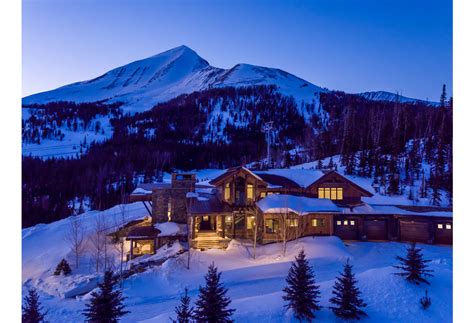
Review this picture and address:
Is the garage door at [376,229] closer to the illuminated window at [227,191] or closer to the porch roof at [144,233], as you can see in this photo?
the illuminated window at [227,191]

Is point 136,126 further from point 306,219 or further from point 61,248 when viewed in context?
point 306,219

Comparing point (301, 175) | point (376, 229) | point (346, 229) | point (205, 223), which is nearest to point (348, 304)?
point (346, 229)

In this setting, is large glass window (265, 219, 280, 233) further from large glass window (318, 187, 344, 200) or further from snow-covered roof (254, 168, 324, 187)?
large glass window (318, 187, 344, 200)

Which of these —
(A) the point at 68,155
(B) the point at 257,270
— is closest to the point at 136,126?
(A) the point at 68,155

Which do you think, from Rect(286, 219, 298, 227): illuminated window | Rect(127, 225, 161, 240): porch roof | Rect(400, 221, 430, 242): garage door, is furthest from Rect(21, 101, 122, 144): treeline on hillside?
Rect(400, 221, 430, 242): garage door

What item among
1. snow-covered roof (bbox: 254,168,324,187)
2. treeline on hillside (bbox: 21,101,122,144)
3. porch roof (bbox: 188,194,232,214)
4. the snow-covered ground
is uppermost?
treeline on hillside (bbox: 21,101,122,144)

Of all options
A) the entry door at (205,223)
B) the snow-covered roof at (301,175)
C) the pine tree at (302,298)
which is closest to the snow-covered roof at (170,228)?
the entry door at (205,223)
